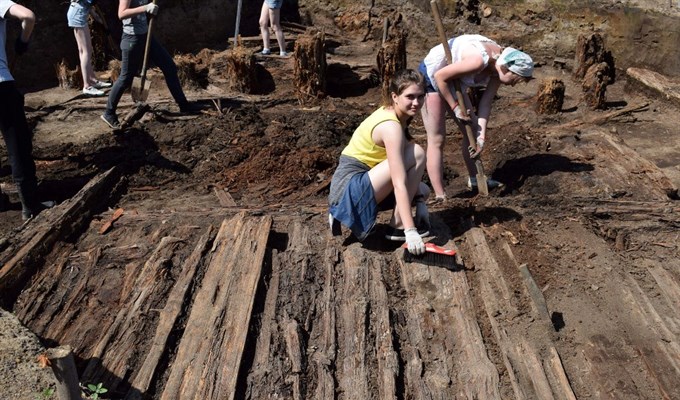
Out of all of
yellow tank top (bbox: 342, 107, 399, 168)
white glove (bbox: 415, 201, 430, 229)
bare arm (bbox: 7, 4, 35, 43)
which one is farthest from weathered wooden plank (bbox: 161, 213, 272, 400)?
bare arm (bbox: 7, 4, 35, 43)

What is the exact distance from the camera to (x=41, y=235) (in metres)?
5.17

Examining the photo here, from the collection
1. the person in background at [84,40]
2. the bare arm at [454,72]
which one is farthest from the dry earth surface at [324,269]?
the person in background at [84,40]

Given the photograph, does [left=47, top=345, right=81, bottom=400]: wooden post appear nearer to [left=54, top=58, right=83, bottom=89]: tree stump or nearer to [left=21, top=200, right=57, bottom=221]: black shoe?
[left=21, top=200, right=57, bottom=221]: black shoe

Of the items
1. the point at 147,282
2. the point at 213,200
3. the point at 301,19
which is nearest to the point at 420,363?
the point at 147,282

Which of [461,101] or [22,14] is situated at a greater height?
[22,14]

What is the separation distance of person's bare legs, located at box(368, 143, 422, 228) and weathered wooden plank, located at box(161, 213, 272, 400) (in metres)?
0.90

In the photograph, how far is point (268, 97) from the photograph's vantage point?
347 inches

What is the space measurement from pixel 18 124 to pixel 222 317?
2.89 meters

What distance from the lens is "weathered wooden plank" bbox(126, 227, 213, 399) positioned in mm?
3833

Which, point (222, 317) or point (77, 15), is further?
point (77, 15)

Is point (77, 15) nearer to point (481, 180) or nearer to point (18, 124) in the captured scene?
point (18, 124)

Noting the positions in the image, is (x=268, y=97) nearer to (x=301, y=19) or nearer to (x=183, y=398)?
(x=301, y=19)

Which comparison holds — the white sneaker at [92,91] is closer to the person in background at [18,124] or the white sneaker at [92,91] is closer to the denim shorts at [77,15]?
the denim shorts at [77,15]

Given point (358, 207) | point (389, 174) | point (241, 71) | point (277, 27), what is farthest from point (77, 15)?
point (389, 174)
